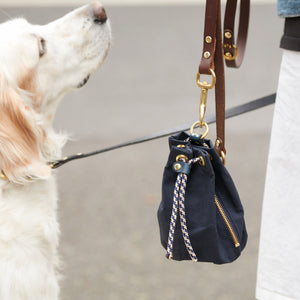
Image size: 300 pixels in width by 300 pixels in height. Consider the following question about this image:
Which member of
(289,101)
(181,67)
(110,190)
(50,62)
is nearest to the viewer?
(289,101)

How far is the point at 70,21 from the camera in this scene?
6.99 feet

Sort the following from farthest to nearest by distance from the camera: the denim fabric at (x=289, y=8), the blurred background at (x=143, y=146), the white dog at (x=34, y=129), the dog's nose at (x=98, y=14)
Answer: the blurred background at (x=143, y=146) → the dog's nose at (x=98, y=14) → the white dog at (x=34, y=129) → the denim fabric at (x=289, y=8)

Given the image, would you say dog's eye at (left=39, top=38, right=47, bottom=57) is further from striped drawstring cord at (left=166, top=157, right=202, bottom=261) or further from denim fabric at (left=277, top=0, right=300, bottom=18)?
denim fabric at (left=277, top=0, right=300, bottom=18)

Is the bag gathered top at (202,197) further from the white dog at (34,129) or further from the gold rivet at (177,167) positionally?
the white dog at (34,129)

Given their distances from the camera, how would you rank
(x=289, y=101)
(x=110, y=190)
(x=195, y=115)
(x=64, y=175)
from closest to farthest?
1. (x=289, y=101)
2. (x=110, y=190)
3. (x=64, y=175)
4. (x=195, y=115)

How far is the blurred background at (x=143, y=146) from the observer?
330cm

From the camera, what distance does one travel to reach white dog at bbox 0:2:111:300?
1850 millimetres

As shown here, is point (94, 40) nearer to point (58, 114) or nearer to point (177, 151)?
point (177, 151)

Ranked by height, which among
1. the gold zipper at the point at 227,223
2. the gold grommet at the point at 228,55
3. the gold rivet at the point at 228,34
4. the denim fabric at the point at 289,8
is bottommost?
the gold zipper at the point at 227,223

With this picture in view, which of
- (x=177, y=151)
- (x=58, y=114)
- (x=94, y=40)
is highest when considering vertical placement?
(x=94, y=40)

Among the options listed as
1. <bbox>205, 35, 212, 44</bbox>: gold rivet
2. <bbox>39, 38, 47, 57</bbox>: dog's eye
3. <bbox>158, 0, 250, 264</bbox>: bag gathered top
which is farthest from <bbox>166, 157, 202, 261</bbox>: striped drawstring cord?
<bbox>39, 38, 47, 57</bbox>: dog's eye

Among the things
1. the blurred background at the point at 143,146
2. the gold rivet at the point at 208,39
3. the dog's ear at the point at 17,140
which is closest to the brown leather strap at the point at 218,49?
the gold rivet at the point at 208,39

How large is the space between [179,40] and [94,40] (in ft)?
17.9

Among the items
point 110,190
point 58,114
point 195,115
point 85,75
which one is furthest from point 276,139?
point 58,114
